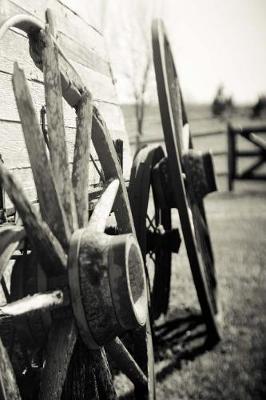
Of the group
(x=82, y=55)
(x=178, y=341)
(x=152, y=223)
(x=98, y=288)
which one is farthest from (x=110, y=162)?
(x=178, y=341)

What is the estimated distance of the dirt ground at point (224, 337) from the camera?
2299 mm

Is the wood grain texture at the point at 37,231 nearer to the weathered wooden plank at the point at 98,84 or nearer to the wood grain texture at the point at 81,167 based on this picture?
the wood grain texture at the point at 81,167

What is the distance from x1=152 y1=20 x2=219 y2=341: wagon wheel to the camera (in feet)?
7.47

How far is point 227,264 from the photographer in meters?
4.32

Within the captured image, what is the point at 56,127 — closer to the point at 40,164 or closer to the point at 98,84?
the point at 40,164

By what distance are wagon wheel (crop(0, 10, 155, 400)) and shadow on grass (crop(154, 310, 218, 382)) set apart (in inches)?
48.0

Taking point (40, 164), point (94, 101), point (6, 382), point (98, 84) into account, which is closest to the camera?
point (6, 382)

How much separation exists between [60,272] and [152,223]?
5.51ft

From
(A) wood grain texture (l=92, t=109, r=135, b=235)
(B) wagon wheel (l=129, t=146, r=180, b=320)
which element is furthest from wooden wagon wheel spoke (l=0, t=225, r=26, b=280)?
(B) wagon wheel (l=129, t=146, r=180, b=320)

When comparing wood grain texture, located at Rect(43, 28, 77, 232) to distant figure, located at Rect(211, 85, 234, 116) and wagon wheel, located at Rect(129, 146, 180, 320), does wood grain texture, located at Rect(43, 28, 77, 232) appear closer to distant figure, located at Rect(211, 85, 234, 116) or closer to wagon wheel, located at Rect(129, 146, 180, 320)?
wagon wheel, located at Rect(129, 146, 180, 320)

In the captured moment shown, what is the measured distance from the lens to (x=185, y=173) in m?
2.66

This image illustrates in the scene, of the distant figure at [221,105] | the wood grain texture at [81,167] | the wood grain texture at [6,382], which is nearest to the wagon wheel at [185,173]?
the wood grain texture at [81,167]

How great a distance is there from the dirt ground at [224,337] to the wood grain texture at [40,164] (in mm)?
1619

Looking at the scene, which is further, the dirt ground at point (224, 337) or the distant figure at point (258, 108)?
the distant figure at point (258, 108)
